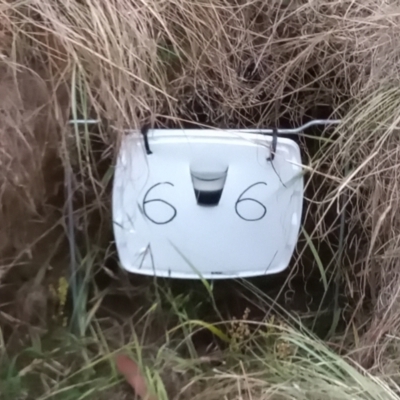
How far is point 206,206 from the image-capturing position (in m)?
0.77

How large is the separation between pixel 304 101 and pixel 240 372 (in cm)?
36

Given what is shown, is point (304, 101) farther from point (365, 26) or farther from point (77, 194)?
point (77, 194)

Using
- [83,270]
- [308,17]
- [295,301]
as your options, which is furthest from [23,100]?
[295,301]

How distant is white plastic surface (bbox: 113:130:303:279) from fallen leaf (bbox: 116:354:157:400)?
0.11 metres

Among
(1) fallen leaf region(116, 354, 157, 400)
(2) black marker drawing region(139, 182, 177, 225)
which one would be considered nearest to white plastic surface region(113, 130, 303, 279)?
(2) black marker drawing region(139, 182, 177, 225)

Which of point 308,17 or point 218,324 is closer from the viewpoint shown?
point 308,17

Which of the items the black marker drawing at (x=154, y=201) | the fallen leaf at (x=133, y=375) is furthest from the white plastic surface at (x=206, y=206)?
the fallen leaf at (x=133, y=375)

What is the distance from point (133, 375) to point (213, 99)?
1.18ft

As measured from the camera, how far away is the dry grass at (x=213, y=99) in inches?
26.6

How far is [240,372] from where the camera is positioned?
2.54 ft

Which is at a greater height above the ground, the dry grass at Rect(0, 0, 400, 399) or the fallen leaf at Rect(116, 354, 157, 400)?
the dry grass at Rect(0, 0, 400, 399)

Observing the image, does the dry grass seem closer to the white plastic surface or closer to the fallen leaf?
the white plastic surface

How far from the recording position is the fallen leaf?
742mm

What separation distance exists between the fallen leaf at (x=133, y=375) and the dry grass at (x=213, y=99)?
0.14 m
